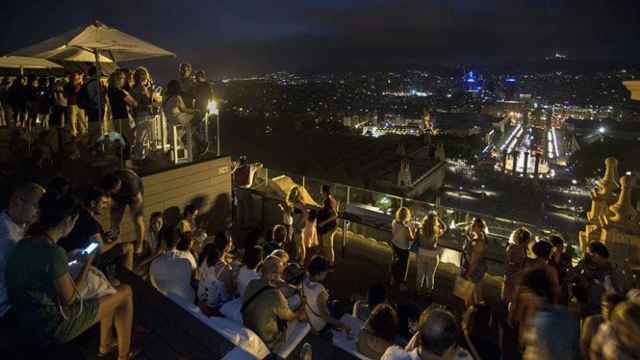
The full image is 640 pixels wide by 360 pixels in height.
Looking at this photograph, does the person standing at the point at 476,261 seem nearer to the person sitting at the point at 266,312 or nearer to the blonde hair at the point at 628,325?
the blonde hair at the point at 628,325

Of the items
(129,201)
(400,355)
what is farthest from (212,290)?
(400,355)

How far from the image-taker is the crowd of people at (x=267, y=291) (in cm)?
306

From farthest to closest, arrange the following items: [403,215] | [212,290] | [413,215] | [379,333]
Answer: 1. [413,215]
2. [403,215]
3. [212,290]
4. [379,333]

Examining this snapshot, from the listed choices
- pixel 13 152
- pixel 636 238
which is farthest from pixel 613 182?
pixel 13 152

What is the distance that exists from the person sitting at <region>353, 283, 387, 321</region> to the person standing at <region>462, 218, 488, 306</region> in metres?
2.10

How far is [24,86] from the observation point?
32.2ft

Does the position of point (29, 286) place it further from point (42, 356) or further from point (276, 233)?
point (276, 233)

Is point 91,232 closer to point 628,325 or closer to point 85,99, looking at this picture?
point 628,325

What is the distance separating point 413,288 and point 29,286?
608 centimetres

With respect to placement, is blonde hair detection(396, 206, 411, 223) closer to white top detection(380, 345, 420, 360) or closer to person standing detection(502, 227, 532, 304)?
person standing detection(502, 227, 532, 304)

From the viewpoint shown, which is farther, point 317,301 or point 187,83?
point 187,83

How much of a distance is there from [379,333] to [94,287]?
8.00ft

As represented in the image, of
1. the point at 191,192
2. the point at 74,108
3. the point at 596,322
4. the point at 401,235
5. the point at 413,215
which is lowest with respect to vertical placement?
the point at 413,215

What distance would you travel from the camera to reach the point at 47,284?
3.04m
